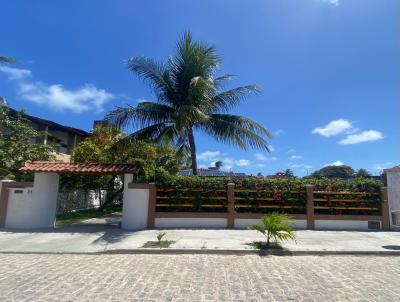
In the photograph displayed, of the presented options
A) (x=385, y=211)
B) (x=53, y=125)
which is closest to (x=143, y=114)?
(x=385, y=211)

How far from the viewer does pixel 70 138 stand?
31.8m

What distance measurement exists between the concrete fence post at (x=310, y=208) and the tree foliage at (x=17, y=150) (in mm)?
13605

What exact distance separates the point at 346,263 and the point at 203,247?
12.1 feet

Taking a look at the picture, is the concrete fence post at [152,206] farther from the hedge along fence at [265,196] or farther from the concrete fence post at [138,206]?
the hedge along fence at [265,196]

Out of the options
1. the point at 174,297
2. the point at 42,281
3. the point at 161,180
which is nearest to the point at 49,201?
the point at 161,180

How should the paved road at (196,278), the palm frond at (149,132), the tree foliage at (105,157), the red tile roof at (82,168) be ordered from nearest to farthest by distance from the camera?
the paved road at (196,278), the red tile roof at (82,168), the palm frond at (149,132), the tree foliage at (105,157)

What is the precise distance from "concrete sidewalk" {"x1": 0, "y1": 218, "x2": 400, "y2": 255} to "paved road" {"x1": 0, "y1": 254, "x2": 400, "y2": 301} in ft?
1.92

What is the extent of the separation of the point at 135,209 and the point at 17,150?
923 centimetres

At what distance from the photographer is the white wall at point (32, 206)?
44.9 feet

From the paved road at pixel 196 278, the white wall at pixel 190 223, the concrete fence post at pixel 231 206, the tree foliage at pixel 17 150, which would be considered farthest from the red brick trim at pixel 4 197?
the concrete fence post at pixel 231 206

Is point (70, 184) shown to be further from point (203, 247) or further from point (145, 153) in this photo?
point (203, 247)

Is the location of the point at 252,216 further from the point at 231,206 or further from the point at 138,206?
the point at 138,206

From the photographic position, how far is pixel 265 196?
14094 mm

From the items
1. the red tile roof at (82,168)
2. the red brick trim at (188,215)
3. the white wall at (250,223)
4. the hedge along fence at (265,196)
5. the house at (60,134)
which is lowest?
the white wall at (250,223)
